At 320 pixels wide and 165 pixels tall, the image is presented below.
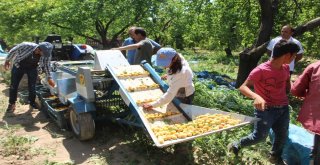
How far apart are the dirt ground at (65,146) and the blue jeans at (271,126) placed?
1.55 meters

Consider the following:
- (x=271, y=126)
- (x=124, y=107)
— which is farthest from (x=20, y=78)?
(x=271, y=126)

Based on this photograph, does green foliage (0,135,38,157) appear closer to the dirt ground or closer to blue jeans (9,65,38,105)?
the dirt ground

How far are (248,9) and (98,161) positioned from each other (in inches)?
304

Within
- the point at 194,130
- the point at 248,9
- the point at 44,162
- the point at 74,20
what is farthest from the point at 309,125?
the point at 74,20

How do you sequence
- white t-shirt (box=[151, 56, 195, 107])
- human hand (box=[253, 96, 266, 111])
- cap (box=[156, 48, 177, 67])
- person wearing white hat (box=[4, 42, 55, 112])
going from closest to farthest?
human hand (box=[253, 96, 266, 111])
cap (box=[156, 48, 177, 67])
white t-shirt (box=[151, 56, 195, 107])
person wearing white hat (box=[4, 42, 55, 112])

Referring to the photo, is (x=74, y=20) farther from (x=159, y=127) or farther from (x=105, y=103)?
(x=159, y=127)

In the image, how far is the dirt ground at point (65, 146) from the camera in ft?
17.4

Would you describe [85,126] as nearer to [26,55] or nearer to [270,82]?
[26,55]

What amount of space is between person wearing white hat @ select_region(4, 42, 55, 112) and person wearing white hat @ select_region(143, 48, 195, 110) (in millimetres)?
3207

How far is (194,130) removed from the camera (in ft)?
14.5

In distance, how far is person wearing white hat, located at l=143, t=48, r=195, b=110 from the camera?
4832 mm

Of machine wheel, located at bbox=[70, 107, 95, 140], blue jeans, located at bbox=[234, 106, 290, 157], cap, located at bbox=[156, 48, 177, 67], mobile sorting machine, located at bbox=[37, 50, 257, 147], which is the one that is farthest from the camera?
machine wheel, located at bbox=[70, 107, 95, 140]

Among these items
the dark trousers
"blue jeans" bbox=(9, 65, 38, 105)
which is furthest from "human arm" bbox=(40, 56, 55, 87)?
the dark trousers

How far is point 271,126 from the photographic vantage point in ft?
14.3
